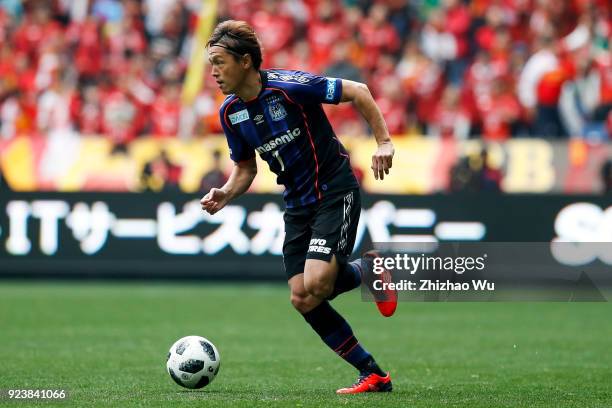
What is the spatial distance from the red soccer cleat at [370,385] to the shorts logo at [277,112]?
5.47 feet

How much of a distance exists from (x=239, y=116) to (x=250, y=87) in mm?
206

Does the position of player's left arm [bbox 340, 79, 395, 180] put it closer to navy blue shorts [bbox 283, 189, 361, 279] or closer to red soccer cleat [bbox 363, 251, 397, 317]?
navy blue shorts [bbox 283, 189, 361, 279]

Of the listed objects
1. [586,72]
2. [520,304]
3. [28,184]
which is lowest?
[520,304]

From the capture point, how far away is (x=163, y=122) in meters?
18.8

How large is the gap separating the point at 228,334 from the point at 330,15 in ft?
32.9

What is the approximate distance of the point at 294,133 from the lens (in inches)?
283

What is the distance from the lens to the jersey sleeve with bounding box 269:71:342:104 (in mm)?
7027

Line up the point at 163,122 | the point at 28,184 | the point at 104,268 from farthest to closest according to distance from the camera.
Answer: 1. the point at 163,122
2. the point at 28,184
3. the point at 104,268

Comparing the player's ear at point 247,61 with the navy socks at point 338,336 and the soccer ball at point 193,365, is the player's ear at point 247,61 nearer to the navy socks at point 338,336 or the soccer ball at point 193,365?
the navy socks at point 338,336

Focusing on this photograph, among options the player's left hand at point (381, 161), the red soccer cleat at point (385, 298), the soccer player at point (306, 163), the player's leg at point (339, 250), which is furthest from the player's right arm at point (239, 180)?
the player's left hand at point (381, 161)

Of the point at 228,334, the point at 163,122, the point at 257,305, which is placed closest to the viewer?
the point at 228,334

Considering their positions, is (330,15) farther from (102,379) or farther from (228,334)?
(102,379)

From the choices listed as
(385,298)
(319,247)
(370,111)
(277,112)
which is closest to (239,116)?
(277,112)

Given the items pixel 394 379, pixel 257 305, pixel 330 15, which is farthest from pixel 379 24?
pixel 394 379
